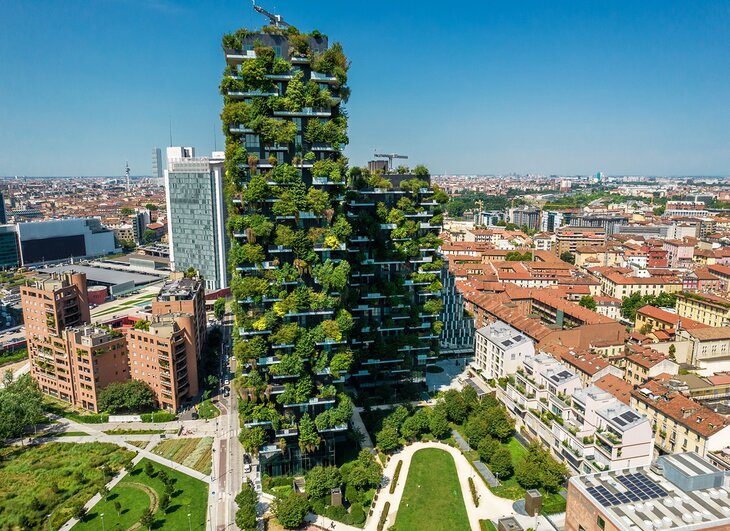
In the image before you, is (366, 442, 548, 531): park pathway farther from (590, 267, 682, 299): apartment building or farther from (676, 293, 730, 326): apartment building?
(590, 267, 682, 299): apartment building

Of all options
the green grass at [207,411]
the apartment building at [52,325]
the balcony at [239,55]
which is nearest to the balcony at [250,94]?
the balcony at [239,55]

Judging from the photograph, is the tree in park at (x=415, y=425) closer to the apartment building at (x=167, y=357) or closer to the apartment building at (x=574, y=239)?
the apartment building at (x=167, y=357)

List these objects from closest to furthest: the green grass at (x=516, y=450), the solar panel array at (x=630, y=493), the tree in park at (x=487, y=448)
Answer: the solar panel array at (x=630, y=493), the tree in park at (x=487, y=448), the green grass at (x=516, y=450)

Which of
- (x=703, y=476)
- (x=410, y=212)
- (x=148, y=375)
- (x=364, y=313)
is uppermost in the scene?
(x=410, y=212)

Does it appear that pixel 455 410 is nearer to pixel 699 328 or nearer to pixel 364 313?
pixel 364 313

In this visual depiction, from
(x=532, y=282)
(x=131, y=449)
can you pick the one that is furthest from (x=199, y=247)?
(x=532, y=282)

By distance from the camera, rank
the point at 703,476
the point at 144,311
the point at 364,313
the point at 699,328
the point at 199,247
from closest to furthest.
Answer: the point at 703,476 → the point at 364,313 → the point at 699,328 → the point at 144,311 → the point at 199,247

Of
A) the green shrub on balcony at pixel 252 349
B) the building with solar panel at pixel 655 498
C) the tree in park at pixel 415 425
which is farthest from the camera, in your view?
the tree in park at pixel 415 425
